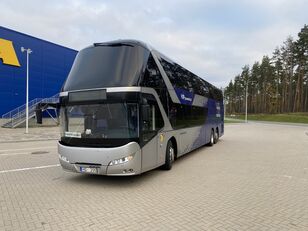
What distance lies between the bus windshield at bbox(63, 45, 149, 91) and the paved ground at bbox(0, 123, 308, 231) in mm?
2647

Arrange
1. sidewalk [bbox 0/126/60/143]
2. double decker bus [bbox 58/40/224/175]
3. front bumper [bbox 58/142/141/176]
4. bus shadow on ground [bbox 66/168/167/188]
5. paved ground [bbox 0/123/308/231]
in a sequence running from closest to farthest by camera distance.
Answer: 1. paved ground [bbox 0/123/308/231]
2. front bumper [bbox 58/142/141/176]
3. double decker bus [bbox 58/40/224/175]
4. bus shadow on ground [bbox 66/168/167/188]
5. sidewalk [bbox 0/126/60/143]

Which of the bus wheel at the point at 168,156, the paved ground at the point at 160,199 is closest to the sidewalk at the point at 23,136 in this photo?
the paved ground at the point at 160,199

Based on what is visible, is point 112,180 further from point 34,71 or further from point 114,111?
point 34,71

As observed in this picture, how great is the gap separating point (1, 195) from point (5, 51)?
31.7 meters

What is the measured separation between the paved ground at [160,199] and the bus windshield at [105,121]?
1.33m

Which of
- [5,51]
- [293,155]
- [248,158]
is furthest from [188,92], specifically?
[5,51]

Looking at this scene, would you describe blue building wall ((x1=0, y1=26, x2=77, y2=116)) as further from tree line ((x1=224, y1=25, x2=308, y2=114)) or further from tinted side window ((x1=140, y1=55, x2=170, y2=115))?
tree line ((x1=224, y1=25, x2=308, y2=114))

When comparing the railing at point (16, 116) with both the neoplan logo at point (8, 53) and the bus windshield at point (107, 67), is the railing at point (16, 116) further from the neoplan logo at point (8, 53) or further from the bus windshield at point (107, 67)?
the bus windshield at point (107, 67)

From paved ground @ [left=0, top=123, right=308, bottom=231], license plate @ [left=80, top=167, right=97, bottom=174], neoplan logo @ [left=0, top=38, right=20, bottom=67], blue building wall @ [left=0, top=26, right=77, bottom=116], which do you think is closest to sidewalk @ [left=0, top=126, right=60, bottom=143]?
blue building wall @ [left=0, top=26, right=77, bottom=116]

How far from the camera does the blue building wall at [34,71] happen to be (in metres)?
34.3

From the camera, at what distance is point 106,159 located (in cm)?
729

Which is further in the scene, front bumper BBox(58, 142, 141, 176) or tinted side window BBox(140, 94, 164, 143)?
tinted side window BBox(140, 94, 164, 143)

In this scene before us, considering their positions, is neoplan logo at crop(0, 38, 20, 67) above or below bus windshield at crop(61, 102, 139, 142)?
above

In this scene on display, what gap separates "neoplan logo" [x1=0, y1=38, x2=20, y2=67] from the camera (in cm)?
3353
